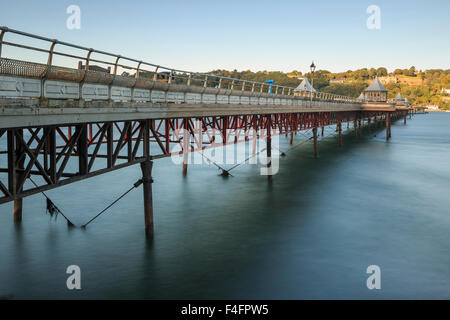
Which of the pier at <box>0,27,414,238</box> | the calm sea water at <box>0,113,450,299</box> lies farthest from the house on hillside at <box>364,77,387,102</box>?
the pier at <box>0,27,414,238</box>

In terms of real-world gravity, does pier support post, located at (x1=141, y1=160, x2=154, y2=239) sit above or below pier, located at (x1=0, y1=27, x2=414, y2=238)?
below

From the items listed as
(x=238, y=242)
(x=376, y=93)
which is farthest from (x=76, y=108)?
(x=376, y=93)

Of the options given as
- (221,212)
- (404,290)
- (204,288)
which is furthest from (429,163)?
(204,288)

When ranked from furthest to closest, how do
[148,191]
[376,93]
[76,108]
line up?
[376,93] → [148,191] → [76,108]

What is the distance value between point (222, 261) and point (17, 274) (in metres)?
7.75

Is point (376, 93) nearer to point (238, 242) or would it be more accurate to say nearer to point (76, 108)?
point (238, 242)

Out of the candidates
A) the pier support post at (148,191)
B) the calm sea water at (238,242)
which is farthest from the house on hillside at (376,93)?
the pier support post at (148,191)

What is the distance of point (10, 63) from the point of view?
10.2m

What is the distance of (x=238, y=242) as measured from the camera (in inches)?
802

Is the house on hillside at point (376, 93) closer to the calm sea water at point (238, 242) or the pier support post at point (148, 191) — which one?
the calm sea water at point (238, 242)

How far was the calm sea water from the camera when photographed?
15.4 meters

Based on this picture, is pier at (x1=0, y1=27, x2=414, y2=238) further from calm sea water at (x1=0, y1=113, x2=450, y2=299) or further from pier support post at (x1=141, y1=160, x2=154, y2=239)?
calm sea water at (x1=0, y1=113, x2=450, y2=299)

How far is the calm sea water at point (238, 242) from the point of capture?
50.6ft

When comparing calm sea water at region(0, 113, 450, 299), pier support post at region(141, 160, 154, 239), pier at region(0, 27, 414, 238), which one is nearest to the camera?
pier at region(0, 27, 414, 238)
